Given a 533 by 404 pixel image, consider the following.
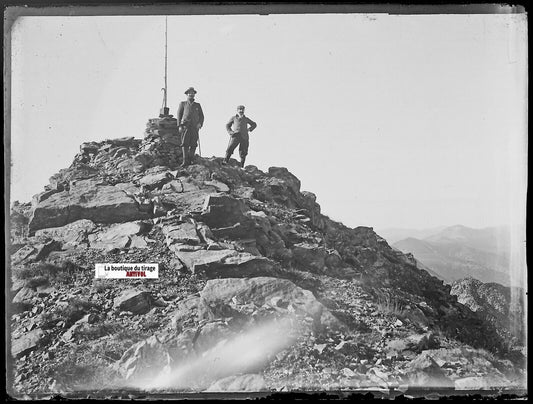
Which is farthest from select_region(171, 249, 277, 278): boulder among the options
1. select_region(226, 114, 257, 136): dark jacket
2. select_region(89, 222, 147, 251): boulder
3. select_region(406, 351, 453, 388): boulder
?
select_region(406, 351, 453, 388): boulder

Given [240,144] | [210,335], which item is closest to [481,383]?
[210,335]

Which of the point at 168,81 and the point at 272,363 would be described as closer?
the point at 272,363

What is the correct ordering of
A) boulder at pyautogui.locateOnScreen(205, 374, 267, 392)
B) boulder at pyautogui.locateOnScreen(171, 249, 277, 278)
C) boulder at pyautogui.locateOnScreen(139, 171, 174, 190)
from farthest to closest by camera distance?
1. boulder at pyautogui.locateOnScreen(139, 171, 174, 190)
2. boulder at pyautogui.locateOnScreen(171, 249, 277, 278)
3. boulder at pyautogui.locateOnScreen(205, 374, 267, 392)

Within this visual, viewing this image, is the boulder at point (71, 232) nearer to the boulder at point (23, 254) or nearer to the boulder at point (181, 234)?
the boulder at point (23, 254)

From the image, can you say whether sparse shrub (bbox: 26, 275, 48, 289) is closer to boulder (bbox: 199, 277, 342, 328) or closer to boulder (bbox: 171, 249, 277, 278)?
boulder (bbox: 171, 249, 277, 278)

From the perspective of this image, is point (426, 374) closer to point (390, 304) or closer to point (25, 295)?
point (390, 304)

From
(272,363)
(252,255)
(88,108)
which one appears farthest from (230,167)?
(272,363)

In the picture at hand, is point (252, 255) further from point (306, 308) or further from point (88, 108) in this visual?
point (88, 108)
